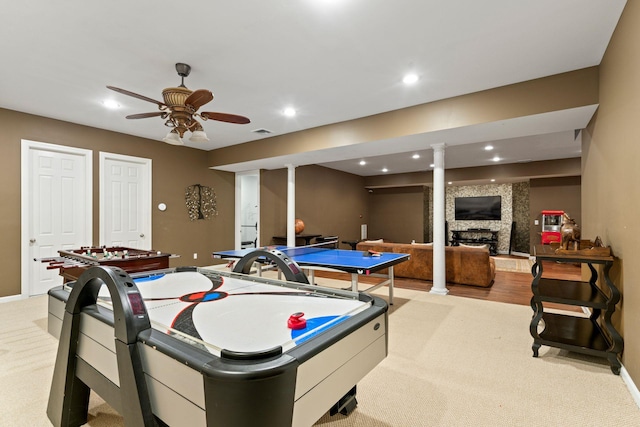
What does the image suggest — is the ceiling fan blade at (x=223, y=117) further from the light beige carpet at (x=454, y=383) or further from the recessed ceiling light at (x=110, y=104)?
the light beige carpet at (x=454, y=383)

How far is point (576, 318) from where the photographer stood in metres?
3.14

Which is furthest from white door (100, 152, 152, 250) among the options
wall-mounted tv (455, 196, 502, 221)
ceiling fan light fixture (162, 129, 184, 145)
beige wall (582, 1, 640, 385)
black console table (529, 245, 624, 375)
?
wall-mounted tv (455, 196, 502, 221)

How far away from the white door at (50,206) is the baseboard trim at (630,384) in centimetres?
663

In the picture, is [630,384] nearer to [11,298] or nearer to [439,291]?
[439,291]

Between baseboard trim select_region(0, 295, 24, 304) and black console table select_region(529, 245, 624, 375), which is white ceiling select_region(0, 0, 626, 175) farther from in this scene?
baseboard trim select_region(0, 295, 24, 304)

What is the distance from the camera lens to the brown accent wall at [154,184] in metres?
4.41

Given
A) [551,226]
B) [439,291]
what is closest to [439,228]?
[439,291]

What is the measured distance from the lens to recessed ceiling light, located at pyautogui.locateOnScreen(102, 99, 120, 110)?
13.5 ft

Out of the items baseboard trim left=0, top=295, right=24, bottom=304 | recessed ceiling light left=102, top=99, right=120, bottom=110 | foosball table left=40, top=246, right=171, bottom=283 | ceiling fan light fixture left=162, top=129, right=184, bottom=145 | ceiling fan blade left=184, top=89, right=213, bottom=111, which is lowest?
baseboard trim left=0, top=295, right=24, bottom=304

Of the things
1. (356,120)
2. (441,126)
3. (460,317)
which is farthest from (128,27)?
(460,317)

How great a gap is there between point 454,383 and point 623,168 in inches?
80.9

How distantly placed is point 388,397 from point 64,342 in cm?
197

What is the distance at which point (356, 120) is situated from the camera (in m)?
4.96

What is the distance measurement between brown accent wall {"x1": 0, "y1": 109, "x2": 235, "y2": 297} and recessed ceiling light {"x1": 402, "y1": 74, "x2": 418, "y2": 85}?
492 centimetres
